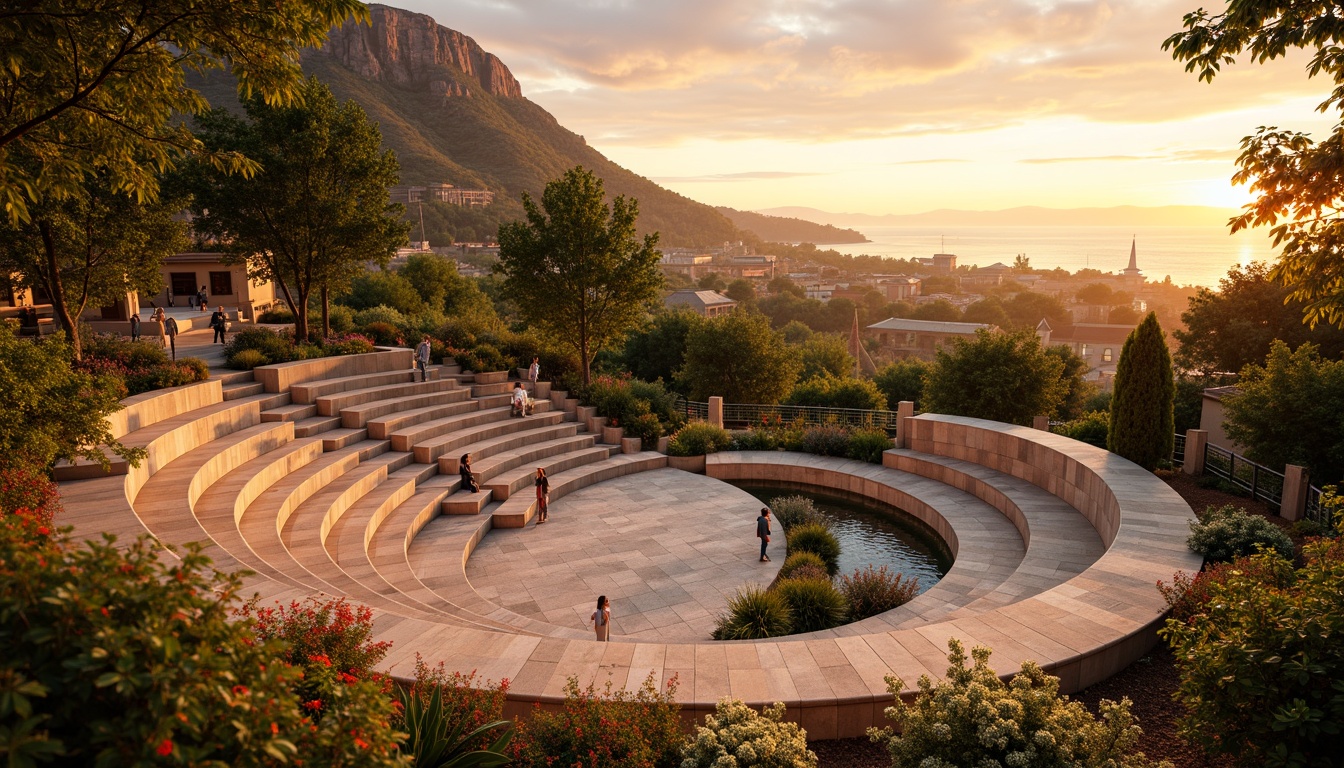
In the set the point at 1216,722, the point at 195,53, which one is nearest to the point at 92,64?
the point at 195,53

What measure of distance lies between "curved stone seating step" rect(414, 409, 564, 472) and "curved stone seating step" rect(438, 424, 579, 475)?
12cm

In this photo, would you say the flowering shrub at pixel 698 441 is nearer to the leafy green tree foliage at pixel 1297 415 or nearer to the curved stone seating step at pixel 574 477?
the curved stone seating step at pixel 574 477

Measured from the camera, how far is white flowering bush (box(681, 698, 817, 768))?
5486 millimetres

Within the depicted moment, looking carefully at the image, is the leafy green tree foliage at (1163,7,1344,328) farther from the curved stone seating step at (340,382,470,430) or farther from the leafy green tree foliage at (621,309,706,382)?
the leafy green tree foliage at (621,309,706,382)

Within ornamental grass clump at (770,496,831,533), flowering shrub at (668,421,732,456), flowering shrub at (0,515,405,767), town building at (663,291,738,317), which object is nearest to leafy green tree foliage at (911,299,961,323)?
town building at (663,291,738,317)

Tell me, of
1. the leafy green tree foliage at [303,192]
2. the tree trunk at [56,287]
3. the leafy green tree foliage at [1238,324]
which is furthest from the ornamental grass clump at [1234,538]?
the leafy green tree foliage at [1238,324]

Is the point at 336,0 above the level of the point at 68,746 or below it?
above

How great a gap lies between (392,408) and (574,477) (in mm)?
5752

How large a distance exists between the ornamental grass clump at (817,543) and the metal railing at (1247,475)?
333 inches

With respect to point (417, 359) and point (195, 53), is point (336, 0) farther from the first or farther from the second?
point (417, 359)

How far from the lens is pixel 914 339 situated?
394 feet

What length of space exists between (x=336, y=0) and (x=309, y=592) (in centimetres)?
726

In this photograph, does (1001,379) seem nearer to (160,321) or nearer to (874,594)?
(874,594)

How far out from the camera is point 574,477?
19.8 meters
